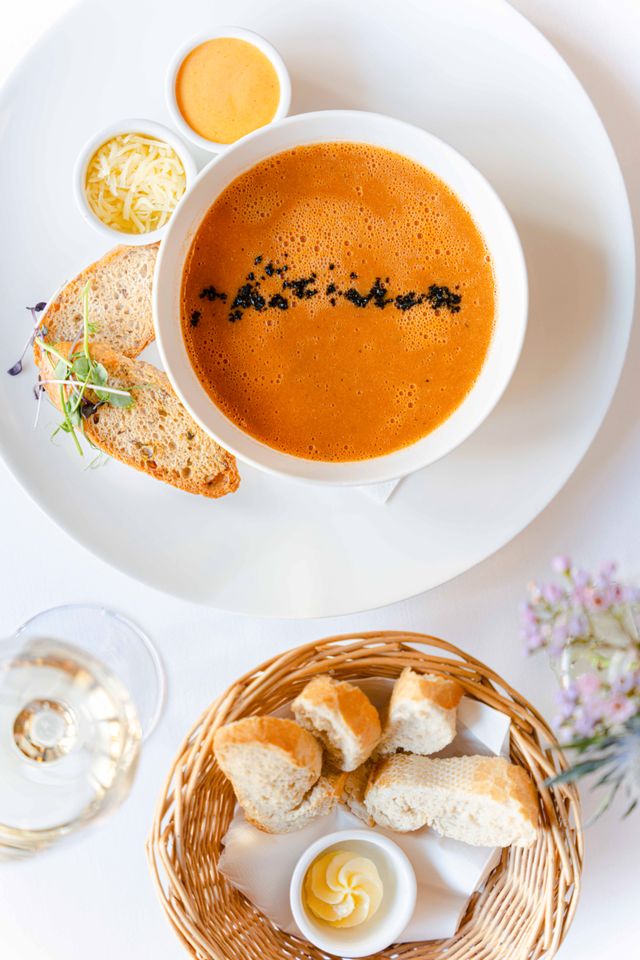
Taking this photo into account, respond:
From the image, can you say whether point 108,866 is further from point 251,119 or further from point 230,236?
point 251,119

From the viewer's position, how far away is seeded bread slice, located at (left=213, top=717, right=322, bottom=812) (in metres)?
2.01

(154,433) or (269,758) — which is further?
(154,433)

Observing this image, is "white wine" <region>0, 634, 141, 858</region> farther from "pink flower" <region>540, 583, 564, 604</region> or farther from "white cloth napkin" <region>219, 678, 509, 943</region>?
"pink flower" <region>540, 583, 564, 604</region>

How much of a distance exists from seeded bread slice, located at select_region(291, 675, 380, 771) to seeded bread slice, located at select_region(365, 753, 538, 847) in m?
0.10

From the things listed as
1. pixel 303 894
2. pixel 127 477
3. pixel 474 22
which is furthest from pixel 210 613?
pixel 474 22

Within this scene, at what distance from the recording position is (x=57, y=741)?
7.39 feet

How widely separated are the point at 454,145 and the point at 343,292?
421 millimetres

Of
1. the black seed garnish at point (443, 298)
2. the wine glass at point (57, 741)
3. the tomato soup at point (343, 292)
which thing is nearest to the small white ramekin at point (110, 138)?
the tomato soup at point (343, 292)

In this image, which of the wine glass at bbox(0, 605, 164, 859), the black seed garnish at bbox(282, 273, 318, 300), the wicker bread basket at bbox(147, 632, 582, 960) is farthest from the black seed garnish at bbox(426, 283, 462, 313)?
the wine glass at bbox(0, 605, 164, 859)

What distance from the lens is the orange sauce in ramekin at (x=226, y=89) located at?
2.20 meters

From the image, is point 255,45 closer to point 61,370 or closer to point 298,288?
point 298,288

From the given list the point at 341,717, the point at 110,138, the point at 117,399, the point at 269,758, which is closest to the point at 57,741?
the point at 269,758

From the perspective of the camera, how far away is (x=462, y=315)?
2203 millimetres

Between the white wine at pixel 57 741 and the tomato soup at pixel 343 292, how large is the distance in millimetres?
720
